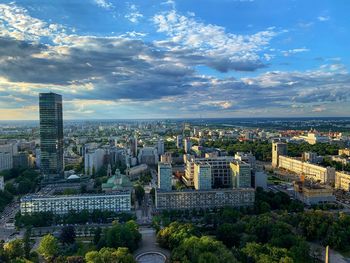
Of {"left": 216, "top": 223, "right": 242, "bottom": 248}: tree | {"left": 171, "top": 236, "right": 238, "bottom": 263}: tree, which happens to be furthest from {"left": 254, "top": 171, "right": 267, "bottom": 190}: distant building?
{"left": 171, "top": 236, "right": 238, "bottom": 263}: tree

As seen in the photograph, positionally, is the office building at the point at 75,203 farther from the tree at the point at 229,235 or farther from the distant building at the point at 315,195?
the distant building at the point at 315,195

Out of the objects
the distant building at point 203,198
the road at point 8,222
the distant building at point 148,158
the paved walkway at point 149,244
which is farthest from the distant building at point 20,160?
the paved walkway at point 149,244

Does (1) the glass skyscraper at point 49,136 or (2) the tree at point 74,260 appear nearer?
(2) the tree at point 74,260

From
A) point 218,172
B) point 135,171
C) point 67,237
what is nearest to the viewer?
point 67,237

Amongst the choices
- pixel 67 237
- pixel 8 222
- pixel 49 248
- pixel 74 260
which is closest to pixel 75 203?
pixel 8 222

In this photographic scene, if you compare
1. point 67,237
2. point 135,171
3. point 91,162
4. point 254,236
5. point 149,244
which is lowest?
point 149,244

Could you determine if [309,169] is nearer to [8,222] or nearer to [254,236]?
[254,236]

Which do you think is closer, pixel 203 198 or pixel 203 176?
pixel 203 198
